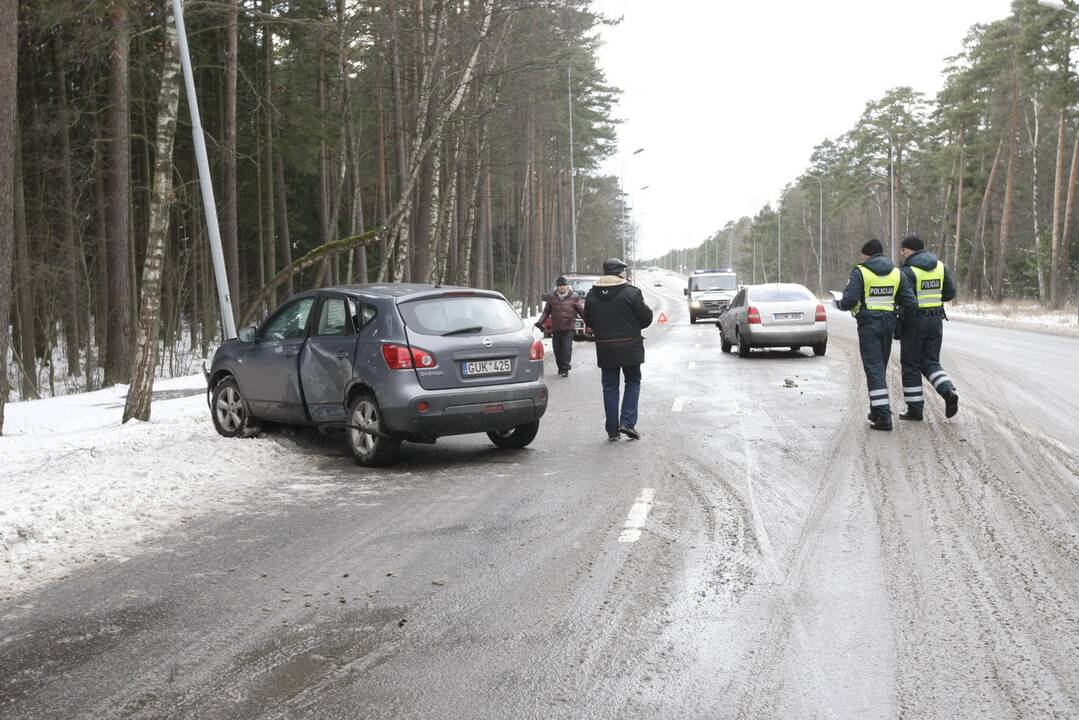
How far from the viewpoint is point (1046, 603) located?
16.8 feet

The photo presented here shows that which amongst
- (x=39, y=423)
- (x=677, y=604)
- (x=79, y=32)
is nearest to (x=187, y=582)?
(x=677, y=604)

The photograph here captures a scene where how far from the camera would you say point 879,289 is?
11719mm

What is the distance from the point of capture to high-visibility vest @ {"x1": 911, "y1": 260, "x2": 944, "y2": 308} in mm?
11953

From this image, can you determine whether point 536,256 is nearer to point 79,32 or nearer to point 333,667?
point 79,32

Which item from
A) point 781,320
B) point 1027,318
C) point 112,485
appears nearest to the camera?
point 112,485

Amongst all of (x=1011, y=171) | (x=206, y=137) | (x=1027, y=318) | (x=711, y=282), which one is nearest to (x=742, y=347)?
(x=206, y=137)

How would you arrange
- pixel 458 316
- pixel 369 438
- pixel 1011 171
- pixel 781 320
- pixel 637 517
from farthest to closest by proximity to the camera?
1. pixel 1011 171
2. pixel 781 320
3. pixel 458 316
4. pixel 369 438
5. pixel 637 517

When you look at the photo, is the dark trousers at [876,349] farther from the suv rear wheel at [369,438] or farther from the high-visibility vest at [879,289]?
the suv rear wheel at [369,438]

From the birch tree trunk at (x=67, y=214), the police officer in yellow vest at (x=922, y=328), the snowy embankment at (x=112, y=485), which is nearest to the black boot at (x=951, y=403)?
the police officer in yellow vest at (x=922, y=328)

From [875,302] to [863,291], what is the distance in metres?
0.19

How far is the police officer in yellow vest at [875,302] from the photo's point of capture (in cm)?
1165

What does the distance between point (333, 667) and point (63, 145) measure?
23885mm

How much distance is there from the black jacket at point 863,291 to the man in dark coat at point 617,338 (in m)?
2.31

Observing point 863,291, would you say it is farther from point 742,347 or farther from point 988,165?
point 988,165
